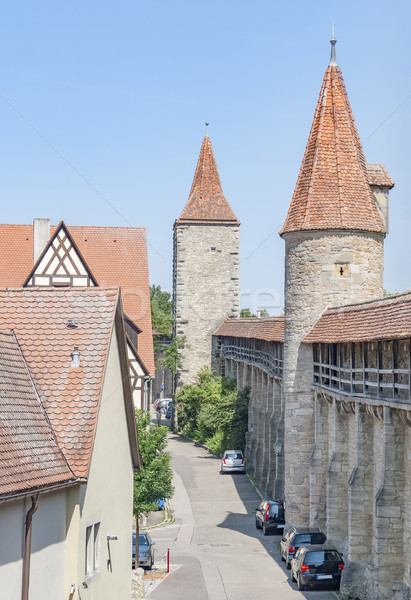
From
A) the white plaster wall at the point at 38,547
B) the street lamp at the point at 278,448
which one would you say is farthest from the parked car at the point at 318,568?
the white plaster wall at the point at 38,547

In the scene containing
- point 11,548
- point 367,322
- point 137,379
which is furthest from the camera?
point 137,379

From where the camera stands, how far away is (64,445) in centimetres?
1175

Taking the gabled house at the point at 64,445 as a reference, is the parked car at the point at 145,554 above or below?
below

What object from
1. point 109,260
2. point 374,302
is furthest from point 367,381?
point 109,260

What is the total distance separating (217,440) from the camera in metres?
48.3

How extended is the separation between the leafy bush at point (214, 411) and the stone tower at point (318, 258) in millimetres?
17434

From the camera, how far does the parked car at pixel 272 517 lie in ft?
95.1

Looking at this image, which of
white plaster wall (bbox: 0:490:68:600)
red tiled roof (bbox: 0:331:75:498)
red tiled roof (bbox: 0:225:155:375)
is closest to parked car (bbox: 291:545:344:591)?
white plaster wall (bbox: 0:490:68:600)

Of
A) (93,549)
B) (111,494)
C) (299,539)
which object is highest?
(111,494)

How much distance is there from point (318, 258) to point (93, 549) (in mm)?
16410

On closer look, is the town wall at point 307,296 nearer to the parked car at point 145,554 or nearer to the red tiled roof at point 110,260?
the parked car at point 145,554

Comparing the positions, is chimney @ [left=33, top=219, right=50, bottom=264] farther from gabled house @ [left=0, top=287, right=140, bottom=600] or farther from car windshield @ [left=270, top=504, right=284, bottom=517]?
gabled house @ [left=0, top=287, right=140, bottom=600]

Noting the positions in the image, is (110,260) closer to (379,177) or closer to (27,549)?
(379,177)

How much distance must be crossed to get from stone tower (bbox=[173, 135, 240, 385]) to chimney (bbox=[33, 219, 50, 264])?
17774 mm
